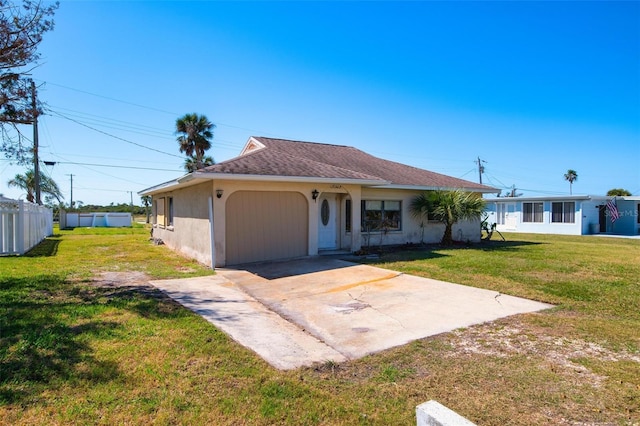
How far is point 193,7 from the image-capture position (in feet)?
35.2

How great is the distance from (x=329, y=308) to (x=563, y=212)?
27267mm

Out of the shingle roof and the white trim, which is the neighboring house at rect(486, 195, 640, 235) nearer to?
the shingle roof

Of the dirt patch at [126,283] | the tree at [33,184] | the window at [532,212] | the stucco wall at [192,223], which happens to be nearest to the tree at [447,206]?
the stucco wall at [192,223]

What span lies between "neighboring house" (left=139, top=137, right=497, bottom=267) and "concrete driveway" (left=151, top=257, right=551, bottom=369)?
1.72 meters

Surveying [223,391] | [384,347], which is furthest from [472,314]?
[223,391]

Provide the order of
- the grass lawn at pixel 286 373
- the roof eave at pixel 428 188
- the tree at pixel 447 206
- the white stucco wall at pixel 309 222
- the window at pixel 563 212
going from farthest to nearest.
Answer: the window at pixel 563 212 → the tree at pixel 447 206 → the roof eave at pixel 428 188 → the white stucco wall at pixel 309 222 → the grass lawn at pixel 286 373

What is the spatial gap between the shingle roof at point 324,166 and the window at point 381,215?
Result: 1.11m

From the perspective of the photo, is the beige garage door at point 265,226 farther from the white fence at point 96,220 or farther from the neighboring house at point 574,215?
the white fence at point 96,220

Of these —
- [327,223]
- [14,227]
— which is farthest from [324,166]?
[14,227]

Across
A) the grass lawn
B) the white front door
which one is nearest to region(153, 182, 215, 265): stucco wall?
the white front door

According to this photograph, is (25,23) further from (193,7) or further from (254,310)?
(254,310)

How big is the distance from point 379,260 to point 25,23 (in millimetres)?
10618

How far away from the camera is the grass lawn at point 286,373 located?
317cm

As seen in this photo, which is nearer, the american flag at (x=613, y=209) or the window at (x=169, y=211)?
the window at (x=169, y=211)
